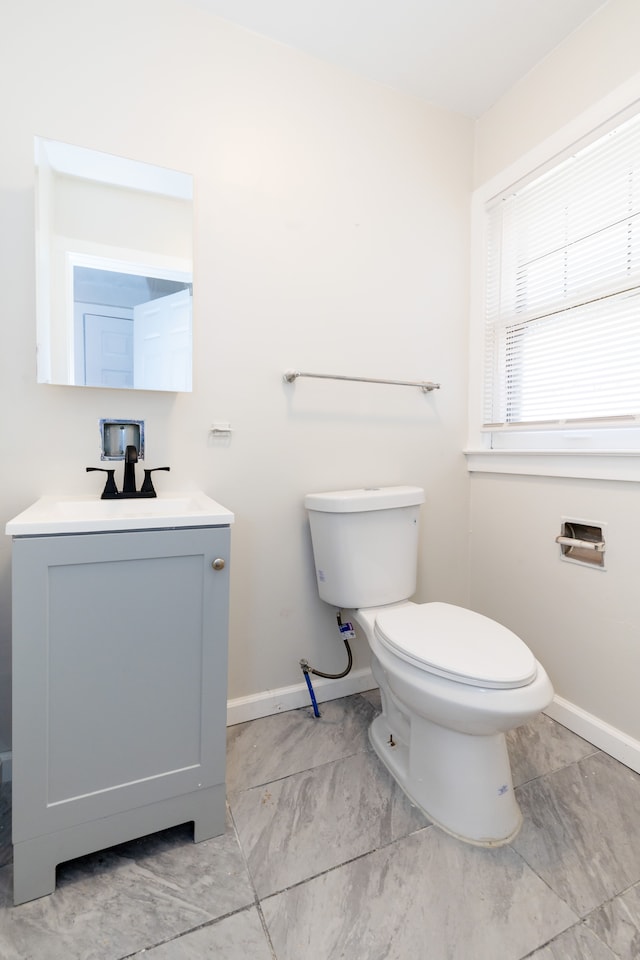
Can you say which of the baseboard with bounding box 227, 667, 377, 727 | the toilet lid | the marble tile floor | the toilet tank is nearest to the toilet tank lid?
the toilet tank

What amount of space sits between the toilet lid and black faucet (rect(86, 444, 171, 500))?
0.79 meters

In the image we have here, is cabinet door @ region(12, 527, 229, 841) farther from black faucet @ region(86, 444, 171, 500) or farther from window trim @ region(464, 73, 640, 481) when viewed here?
window trim @ region(464, 73, 640, 481)

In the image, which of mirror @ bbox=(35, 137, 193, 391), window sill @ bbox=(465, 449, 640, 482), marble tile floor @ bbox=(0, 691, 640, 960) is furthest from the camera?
window sill @ bbox=(465, 449, 640, 482)

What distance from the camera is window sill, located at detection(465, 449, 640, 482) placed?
4.49 ft

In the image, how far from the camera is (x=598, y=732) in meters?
1.44

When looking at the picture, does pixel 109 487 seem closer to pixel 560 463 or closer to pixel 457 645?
pixel 457 645

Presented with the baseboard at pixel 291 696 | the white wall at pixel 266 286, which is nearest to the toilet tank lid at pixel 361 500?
the white wall at pixel 266 286

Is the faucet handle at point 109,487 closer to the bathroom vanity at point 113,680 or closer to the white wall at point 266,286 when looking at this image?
the white wall at point 266,286

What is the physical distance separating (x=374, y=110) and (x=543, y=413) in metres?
1.30

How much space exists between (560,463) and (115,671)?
58.4 inches

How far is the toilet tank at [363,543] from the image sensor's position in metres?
1.47

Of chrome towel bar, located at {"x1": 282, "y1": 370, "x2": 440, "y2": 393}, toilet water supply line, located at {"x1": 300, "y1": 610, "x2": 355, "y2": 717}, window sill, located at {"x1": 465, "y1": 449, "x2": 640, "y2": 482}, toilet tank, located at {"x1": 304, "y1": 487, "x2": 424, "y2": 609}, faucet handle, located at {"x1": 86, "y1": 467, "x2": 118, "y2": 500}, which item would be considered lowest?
toilet water supply line, located at {"x1": 300, "y1": 610, "x2": 355, "y2": 717}

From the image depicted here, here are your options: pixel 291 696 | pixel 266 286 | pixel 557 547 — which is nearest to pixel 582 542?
pixel 557 547

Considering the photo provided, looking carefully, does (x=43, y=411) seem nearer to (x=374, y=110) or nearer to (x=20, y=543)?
(x=20, y=543)
